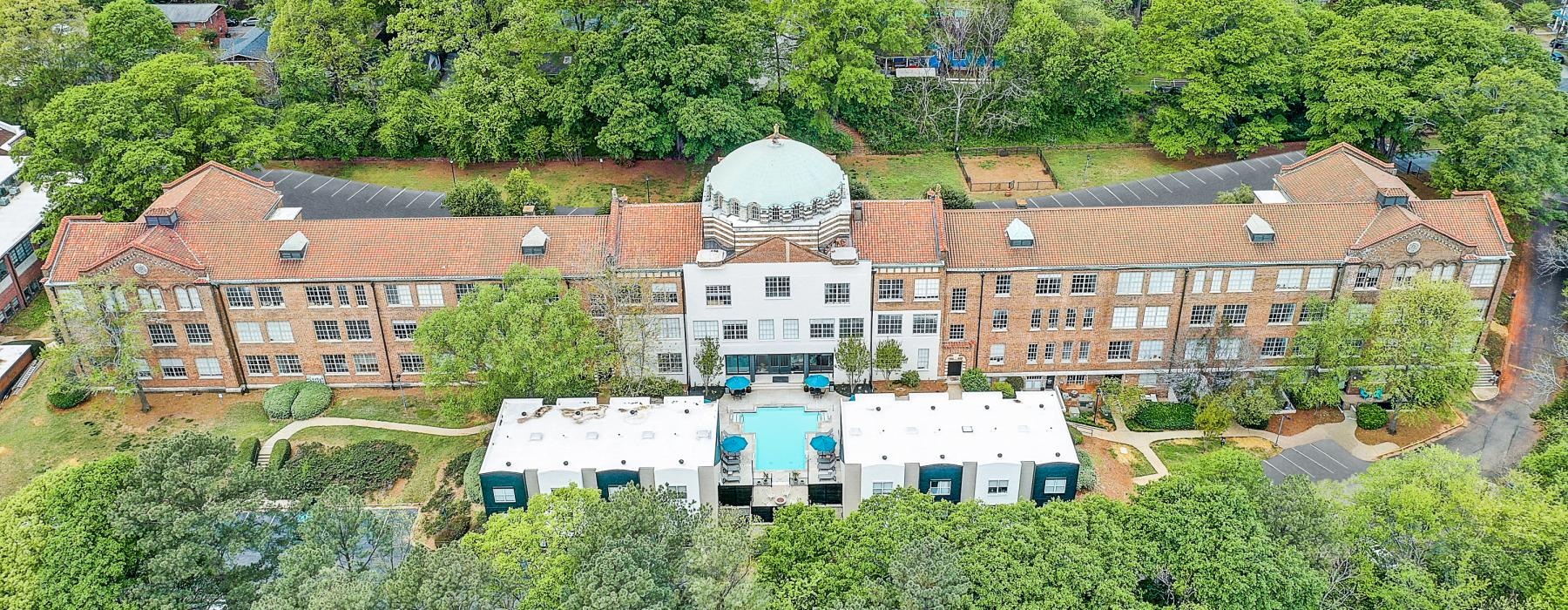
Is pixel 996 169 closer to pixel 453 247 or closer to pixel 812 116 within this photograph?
pixel 812 116

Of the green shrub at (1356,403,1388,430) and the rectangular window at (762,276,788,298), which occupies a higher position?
the rectangular window at (762,276,788,298)

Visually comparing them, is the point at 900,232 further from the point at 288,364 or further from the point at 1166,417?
the point at 288,364

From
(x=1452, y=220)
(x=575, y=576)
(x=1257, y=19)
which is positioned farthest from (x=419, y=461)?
(x=1257, y=19)

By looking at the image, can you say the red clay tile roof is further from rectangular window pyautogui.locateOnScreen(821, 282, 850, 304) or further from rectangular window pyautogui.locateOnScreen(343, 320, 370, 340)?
rectangular window pyautogui.locateOnScreen(343, 320, 370, 340)

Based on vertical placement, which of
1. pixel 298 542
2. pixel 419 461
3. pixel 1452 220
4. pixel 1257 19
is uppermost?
pixel 1257 19

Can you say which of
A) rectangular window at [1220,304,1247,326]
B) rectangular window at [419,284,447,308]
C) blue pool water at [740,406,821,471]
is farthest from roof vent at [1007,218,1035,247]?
rectangular window at [419,284,447,308]

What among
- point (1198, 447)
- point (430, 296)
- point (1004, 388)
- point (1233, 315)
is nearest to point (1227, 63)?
point (1233, 315)
